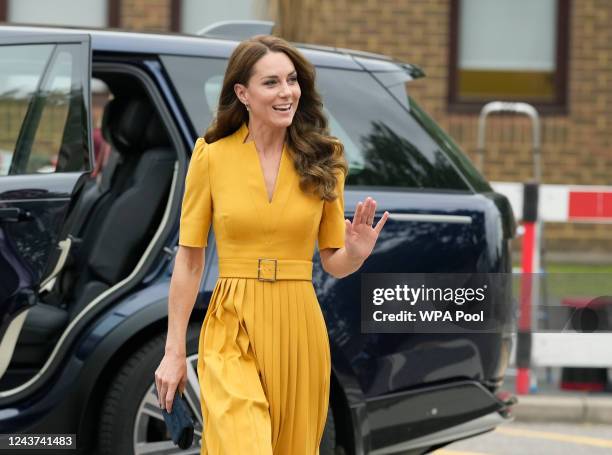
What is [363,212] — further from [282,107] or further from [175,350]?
[175,350]

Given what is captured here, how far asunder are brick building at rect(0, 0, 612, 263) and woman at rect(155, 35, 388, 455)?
1078 centimetres

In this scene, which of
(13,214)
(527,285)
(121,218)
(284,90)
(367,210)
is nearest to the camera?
(367,210)

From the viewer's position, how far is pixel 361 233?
12.6ft

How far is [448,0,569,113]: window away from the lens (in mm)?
15133

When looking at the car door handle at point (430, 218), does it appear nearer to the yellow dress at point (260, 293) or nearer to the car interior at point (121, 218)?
the car interior at point (121, 218)

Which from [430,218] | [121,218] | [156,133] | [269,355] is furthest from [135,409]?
[269,355]

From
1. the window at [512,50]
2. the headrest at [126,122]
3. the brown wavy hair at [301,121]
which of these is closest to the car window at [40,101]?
the headrest at [126,122]

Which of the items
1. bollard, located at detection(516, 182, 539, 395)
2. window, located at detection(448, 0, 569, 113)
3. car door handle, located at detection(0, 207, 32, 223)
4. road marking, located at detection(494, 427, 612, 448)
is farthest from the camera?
window, located at detection(448, 0, 569, 113)

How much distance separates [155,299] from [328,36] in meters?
9.80

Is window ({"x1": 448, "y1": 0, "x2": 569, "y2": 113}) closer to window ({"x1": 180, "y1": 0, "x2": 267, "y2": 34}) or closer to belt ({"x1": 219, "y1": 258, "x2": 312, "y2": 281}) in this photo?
window ({"x1": 180, "y1": 0, "x2": 267, "y2": 34})

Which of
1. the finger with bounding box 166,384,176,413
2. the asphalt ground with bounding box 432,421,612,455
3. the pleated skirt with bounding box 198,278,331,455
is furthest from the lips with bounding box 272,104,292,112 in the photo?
the asphalt ground with bounding box 432,421,612,455

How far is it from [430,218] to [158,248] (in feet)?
3.26

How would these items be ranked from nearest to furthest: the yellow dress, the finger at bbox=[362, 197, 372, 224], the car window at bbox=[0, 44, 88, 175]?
the finger at bbox=[362, 197, 372, 224] < the yellow dress < the car window at bbox=[0, 44, 88, 175]

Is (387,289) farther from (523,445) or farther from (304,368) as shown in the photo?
(523,445)
